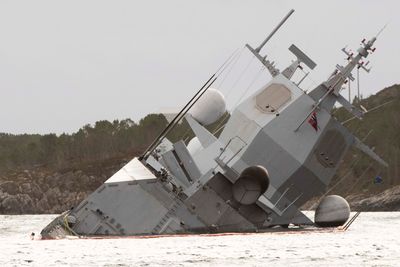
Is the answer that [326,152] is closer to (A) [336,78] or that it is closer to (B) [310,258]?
(A) [336,78]

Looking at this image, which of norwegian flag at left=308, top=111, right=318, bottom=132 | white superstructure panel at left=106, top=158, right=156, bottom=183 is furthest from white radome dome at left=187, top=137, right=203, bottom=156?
norwegian flag at left=308, top=111, right=318, bottom=132

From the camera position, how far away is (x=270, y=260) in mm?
18938

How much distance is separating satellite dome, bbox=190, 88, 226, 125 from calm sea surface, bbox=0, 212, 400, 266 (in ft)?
21.1

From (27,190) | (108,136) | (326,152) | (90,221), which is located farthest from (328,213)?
(108,136)

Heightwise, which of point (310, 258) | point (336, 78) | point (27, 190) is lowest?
point (27, 190)

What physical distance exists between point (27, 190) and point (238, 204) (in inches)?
4609

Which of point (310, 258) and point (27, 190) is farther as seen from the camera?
point (27, 190)

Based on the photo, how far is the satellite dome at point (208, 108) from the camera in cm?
3120

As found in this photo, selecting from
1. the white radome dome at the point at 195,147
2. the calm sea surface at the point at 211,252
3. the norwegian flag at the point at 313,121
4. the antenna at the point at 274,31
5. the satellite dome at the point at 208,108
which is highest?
the antenna at the point at 274,31

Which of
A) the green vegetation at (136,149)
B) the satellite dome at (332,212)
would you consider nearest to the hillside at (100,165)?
the green vegetation at (136,149)

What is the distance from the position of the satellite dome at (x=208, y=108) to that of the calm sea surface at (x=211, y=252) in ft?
21.1

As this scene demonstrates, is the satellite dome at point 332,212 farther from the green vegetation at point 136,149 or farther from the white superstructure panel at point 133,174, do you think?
the green vegetation at point 136,149

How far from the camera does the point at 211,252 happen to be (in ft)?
68.8

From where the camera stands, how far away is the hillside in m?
128
